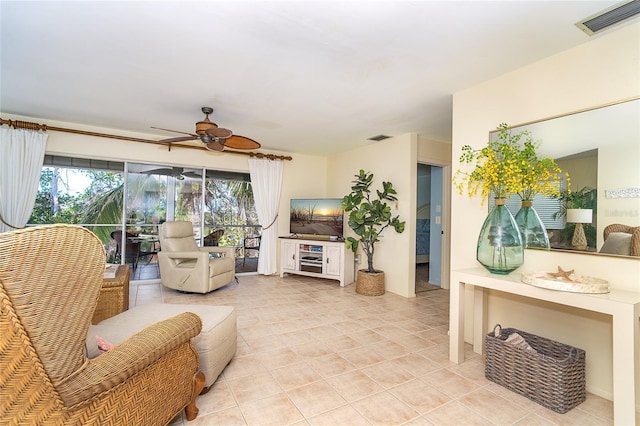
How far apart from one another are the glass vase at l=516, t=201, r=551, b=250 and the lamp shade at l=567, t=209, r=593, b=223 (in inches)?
7.0

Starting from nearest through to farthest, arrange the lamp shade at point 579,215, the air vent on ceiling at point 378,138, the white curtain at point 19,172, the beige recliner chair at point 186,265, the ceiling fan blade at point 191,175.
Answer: the lamp shade at point 579,215
the white curtain at point 19,172
the beige recliner chair at point 186,265
the air vent on ceiling at point 378,138
the ceiling fan blade at point 191,175

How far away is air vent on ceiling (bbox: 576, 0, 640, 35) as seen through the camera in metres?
1.64

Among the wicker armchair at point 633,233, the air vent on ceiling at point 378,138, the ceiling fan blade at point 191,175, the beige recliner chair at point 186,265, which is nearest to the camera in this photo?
the wicker armchair at point 633,233

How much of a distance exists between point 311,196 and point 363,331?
137 inches

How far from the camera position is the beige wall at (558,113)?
1833 millimetres

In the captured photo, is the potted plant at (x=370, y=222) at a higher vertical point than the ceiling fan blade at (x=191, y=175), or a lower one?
lower

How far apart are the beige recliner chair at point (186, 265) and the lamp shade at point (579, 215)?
3.84 m

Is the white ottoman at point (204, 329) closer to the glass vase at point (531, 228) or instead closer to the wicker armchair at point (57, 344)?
the wicker armchair at point (57, 344)

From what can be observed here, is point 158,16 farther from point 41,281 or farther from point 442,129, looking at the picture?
point 442,129

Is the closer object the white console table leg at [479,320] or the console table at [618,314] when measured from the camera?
the console table at [618,314]

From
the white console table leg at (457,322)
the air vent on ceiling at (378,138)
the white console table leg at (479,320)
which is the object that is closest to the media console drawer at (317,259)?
the air vent on ceiling at (378,138)

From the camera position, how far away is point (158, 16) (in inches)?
71.6

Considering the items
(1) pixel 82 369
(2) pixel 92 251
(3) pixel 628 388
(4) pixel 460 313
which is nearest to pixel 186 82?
(2) pixel 92 251

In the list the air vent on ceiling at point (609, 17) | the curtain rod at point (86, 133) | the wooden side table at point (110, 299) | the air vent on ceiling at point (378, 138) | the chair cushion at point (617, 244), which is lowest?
the wooden side table at point (110, 299)
